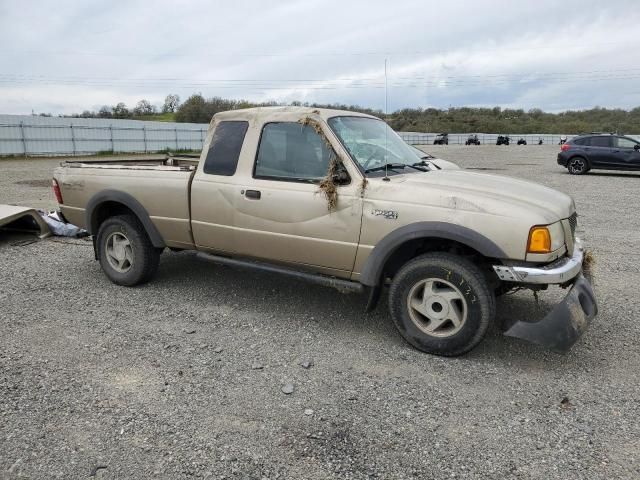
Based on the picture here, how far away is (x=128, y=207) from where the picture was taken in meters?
5.50

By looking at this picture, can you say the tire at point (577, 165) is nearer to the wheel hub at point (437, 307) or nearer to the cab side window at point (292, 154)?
the cab side window at point (292, 154)

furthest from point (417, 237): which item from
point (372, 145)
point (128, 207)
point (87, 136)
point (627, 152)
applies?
point (87, 136)

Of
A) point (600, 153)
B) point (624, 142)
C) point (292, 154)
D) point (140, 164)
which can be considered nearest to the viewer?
point (292, 154)

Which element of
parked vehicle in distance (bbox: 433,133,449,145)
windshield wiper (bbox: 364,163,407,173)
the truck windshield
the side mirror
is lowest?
parked vehicle in distance (bbox: 433,133,449,145)

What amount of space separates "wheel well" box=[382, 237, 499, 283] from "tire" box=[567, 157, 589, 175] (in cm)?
1810

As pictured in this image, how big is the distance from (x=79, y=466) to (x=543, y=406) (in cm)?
277

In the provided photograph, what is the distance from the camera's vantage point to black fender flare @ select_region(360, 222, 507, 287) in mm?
3633

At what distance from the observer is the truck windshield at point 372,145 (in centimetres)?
435

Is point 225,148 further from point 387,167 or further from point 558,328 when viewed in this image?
point 558,328

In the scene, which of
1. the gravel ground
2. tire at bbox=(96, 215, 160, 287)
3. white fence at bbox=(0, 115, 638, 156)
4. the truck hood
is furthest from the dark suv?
tire at bbox=(96, 215, 160, 287)

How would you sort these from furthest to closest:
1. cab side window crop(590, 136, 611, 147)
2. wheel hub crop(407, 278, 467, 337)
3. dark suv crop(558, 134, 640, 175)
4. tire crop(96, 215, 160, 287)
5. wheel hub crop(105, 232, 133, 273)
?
cab side window crop(590, 136, 611, 147) → dark suv crop(558, 134, 640, 175) → wheel hub crop(105, 232, 133, 273) → tire crop(96, 215, 160, 287) → wheel hub crop(407, 278, 467, 337)

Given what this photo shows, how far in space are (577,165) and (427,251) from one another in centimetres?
1830

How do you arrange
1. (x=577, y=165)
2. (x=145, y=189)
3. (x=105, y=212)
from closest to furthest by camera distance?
(x=145, y=189) → (x=105, y=212) → (x=577, y=165)

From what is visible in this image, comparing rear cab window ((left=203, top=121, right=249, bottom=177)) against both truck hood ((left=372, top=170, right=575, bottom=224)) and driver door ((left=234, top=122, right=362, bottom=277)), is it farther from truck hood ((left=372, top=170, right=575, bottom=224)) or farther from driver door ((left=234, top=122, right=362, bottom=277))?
truck hood ((left=372, top=170, right=575, bottom=224))
